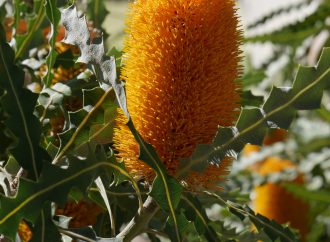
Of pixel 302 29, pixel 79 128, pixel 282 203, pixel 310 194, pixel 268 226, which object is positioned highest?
pixel 79 128

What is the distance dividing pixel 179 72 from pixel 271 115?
0.11m

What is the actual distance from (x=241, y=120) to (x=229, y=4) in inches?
5.1

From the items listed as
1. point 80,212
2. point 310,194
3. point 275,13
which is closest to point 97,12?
point 80,212

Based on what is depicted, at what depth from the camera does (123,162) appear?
0.80 meters

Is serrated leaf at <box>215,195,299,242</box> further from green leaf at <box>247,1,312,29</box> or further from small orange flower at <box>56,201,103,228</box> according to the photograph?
green leaf at <box>247,1,312,29</box>

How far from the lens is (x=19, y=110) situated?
0.80 metres

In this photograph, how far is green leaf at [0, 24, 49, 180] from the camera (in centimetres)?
79

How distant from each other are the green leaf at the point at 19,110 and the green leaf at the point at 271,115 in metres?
0.16

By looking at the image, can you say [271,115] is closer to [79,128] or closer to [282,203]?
[79,128]

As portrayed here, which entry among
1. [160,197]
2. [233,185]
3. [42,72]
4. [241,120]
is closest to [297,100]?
[241,120]

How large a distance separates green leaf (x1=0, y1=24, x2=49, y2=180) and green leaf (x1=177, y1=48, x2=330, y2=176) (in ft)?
0.52

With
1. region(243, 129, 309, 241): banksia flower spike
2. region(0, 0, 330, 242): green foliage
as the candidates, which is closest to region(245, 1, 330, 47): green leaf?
region(243, 129, 309, 241): banksia flower spike

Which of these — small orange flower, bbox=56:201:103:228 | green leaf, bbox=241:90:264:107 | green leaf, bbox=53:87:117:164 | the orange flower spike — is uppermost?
green leaf, bbox=53:87:117:164

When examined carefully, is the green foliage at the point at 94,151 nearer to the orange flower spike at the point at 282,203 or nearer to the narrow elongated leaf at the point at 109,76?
the narrow elongated leaf at the point at 109,76
